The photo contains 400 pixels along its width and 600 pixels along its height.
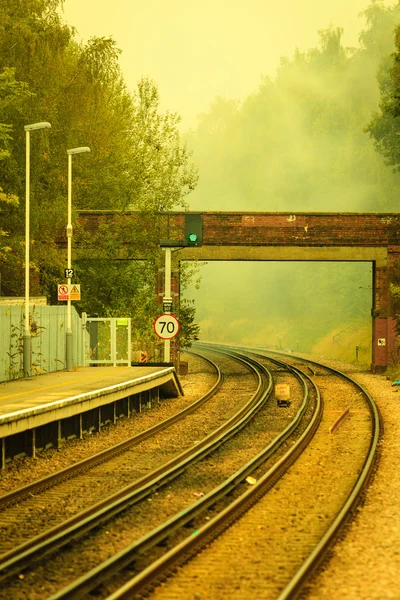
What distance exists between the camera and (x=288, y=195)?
89.8 metres

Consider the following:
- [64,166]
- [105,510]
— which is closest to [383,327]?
[64,166]

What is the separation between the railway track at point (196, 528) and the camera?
845 centimetres

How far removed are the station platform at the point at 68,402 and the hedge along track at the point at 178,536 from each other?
364 cm

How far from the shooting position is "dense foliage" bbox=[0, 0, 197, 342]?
29.7 m

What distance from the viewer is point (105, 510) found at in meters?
11.4

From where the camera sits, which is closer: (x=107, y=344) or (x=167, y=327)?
(x=167, y=327)

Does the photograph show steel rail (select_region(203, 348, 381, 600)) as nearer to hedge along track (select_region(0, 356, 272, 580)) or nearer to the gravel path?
the gravel path

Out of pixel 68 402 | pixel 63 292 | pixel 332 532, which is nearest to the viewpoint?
pixel 332 532

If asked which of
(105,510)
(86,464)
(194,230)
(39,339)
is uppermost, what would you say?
(194,230)

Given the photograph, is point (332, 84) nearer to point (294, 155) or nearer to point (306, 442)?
point (294, 155)

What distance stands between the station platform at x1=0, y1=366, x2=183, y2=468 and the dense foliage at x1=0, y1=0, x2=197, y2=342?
18.1 ft

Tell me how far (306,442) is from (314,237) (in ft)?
71.3

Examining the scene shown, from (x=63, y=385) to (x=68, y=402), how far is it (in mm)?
4738

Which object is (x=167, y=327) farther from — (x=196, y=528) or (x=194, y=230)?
(x=196, y=528)
